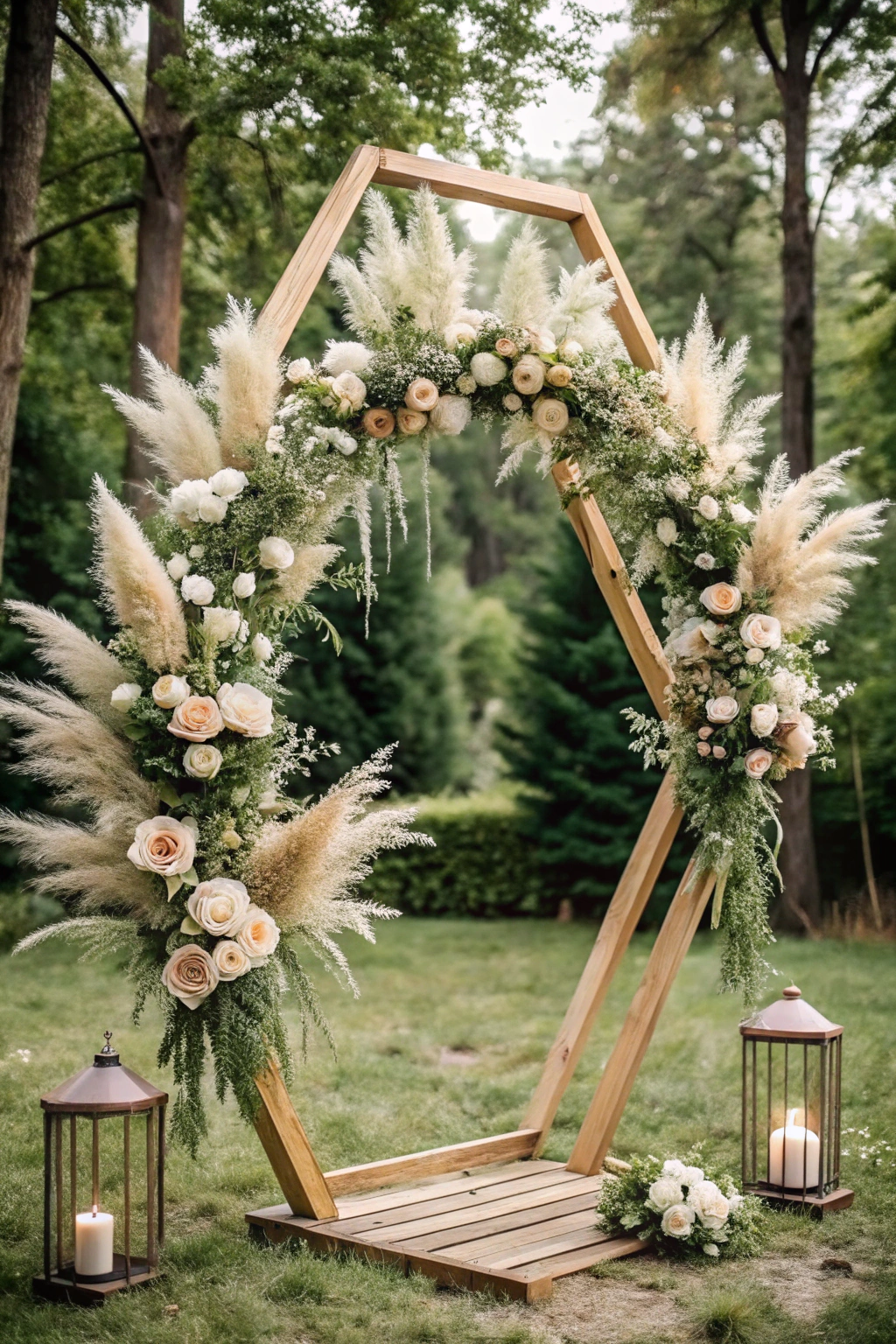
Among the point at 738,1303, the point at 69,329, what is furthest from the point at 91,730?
the point at 69,329

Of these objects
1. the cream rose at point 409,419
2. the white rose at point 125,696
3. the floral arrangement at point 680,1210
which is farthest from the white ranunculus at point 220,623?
the floral arrangement at point 680,1210

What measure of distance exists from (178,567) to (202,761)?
0.57 m

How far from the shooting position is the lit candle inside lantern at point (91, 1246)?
3.33m

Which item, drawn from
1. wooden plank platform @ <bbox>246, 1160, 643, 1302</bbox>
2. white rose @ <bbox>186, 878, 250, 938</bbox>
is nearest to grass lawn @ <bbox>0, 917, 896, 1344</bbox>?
wooden plank platform @ <bbox>246, 1160, 643, 1302</bbox>

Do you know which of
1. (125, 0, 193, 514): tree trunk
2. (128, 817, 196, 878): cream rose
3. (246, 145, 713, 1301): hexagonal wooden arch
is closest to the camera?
(128, 817, 196, 878): cream rose

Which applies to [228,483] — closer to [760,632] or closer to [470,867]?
[760,632]

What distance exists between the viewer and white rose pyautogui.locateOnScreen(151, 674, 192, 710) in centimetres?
327

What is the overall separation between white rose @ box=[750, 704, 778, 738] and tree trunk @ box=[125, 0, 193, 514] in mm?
4960

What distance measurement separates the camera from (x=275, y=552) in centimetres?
351

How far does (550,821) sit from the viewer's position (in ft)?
38.1

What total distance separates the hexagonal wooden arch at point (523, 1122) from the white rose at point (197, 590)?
76cm

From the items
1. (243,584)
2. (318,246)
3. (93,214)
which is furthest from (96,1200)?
(93,214)

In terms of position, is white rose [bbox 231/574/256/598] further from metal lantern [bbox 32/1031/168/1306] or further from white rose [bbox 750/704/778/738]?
white rose [bbox 750/704/778/738]

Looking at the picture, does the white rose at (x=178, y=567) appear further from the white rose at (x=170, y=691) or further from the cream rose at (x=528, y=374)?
the cream rose at (x=528, y=374)
